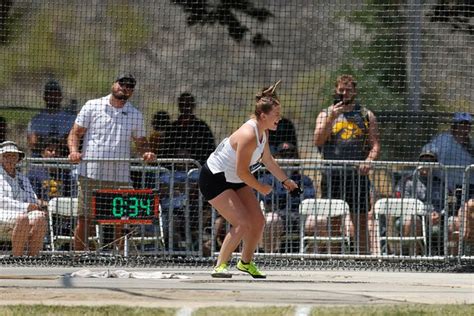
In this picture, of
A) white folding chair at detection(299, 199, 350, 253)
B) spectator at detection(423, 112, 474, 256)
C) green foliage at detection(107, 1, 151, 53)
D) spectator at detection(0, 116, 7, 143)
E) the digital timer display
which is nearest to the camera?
the digital timer display

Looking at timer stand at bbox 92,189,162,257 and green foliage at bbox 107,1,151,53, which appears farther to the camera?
green foliage at bbox 107,1,151,53

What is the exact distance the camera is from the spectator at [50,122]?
14.9 metres

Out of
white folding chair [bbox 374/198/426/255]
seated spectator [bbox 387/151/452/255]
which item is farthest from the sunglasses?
seated spectator [bbox 387/151/452/255]

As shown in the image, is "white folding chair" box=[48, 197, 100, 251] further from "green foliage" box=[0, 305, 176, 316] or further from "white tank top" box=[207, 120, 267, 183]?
"green foliage" box=[0, 305, 176, 316]

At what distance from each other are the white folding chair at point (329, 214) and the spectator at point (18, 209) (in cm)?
277

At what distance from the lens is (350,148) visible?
14516mm

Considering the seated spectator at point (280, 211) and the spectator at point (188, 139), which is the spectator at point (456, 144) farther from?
the spectator at point (188, 139)

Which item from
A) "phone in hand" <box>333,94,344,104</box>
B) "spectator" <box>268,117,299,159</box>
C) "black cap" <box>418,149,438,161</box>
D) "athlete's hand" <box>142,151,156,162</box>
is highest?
"phone in hand" <box>333,94,344,104</box>

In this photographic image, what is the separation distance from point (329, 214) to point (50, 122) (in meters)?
3.38

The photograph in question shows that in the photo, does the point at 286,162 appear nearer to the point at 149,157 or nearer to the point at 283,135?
the point at 283,135

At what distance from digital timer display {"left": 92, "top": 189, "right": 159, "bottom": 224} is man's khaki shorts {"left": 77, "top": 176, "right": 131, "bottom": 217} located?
23cm

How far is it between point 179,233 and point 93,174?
114 centimetres

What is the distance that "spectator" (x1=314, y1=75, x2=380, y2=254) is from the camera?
14133 millimetres

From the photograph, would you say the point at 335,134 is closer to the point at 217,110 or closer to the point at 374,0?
the point at 374,0
